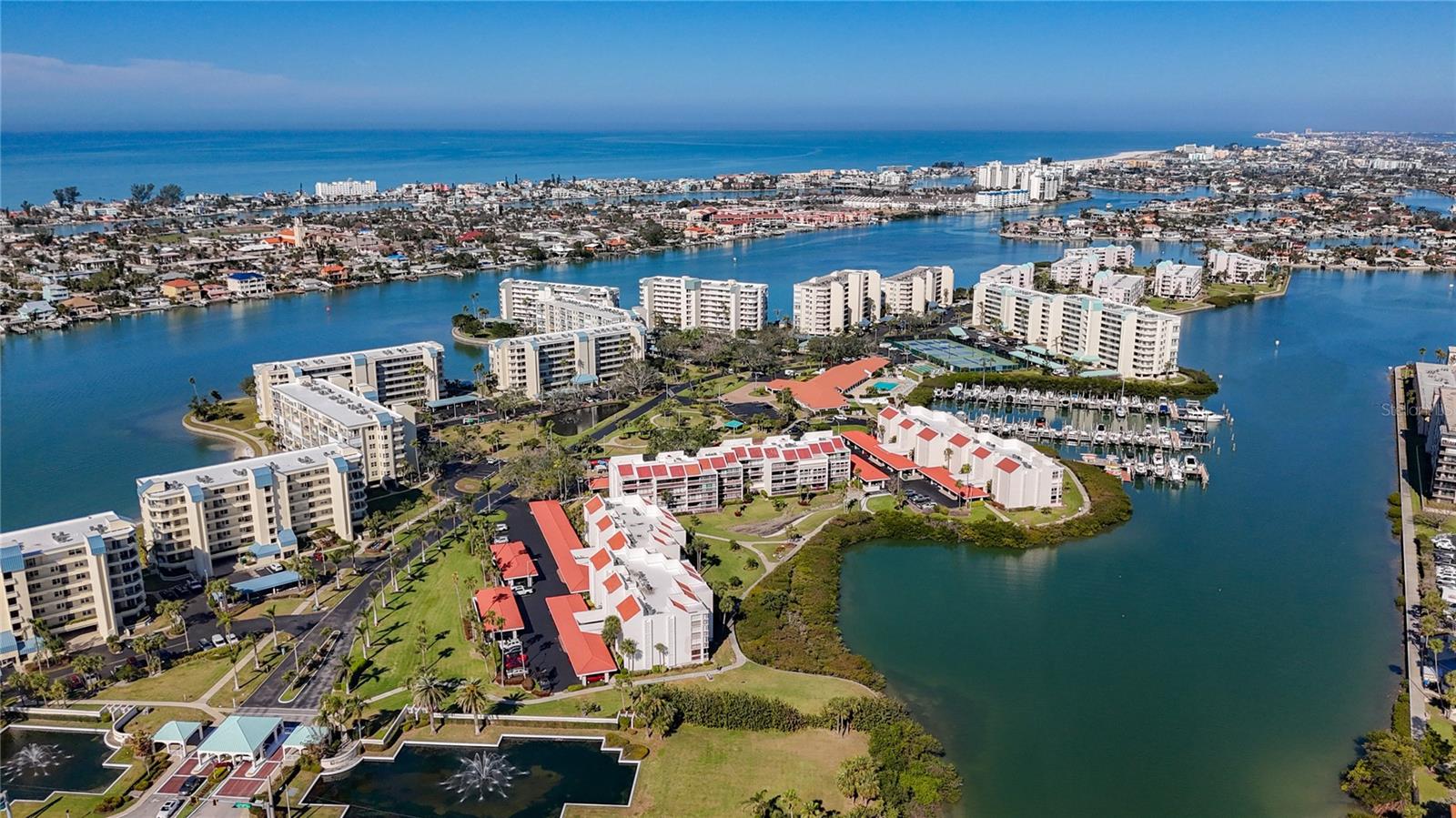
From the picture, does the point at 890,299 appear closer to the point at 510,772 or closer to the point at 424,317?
the point at 424,317

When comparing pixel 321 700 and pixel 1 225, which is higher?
pixel 1 225

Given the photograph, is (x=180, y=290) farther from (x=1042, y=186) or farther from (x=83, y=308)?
(x=1042, y=186)

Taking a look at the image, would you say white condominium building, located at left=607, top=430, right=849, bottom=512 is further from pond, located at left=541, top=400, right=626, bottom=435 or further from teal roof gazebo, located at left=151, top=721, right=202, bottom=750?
teal roof gazebo, located at left=151, top=721, right=202, bottom=750

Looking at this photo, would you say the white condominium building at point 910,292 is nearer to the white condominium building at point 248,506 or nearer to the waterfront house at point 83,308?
the white condominium building at point 248,506

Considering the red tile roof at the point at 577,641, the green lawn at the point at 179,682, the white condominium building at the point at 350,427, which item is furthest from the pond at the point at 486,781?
the white condominium building at the point at 350,427

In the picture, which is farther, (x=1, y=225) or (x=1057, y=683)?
(x=1, y=225)

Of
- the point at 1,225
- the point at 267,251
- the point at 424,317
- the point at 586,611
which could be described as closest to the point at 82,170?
the point at 1,225
